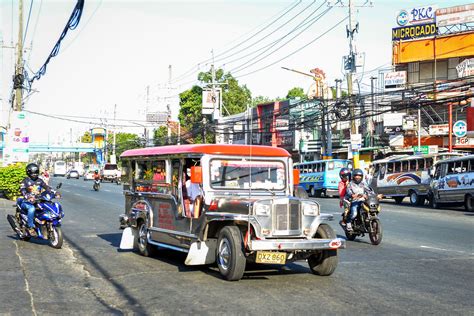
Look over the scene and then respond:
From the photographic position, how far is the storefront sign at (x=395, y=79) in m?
49.6

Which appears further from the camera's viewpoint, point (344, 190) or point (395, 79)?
point (395, 79)

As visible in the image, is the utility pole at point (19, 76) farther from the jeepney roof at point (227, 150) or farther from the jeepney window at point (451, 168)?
the jeepney roof at point (227, 150)

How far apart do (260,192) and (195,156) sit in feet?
4.06

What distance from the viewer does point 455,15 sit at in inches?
1908

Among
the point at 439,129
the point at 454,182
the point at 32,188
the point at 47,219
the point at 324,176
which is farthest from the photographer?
the point at 439,129

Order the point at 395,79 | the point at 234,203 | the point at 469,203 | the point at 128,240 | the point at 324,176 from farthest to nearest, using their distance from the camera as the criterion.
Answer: the point at 395,79 → the point at 324,176 → the point at 469,203 → the point at 128,240 → the point at 234,203

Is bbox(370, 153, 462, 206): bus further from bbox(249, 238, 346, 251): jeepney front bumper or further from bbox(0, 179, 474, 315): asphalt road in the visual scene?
bbox(249, 238, 346, 251): jeepney front bumper

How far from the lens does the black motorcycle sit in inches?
543

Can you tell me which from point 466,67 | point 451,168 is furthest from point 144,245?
point 466,67

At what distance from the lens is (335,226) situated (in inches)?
731

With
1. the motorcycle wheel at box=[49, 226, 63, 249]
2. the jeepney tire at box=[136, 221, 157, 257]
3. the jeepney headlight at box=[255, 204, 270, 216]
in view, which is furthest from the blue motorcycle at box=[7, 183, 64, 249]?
the jeepney headlight at box=[255, 204, 270, 216]

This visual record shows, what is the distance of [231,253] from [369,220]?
618 centimetres

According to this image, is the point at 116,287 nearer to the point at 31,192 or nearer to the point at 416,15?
the point at 31,192

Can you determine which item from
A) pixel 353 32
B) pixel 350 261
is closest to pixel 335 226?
pixel 350 261
